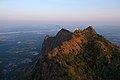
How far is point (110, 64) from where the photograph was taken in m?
40.1

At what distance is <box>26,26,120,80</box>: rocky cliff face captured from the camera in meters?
34.9

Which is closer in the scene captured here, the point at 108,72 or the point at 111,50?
the point at 108,72

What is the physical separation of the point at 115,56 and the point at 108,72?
474cm

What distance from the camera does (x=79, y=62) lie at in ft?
130

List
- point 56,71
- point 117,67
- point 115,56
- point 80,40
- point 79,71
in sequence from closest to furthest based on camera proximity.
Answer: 1. point 56,71
2. point 79,71
3. point 117,67
4. point 115,56
5. point 80,40

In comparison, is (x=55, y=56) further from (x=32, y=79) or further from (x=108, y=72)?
(x=108, y=72)

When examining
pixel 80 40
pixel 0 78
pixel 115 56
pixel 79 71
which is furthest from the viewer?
pixel 0 78

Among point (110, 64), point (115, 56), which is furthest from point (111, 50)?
point (110, 64)

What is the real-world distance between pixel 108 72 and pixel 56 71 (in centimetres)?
948

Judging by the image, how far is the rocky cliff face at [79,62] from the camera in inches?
1373

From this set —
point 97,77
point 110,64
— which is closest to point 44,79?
point 97,77

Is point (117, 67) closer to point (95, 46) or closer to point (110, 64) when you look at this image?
point (110, 64)

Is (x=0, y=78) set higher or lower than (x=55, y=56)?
lower

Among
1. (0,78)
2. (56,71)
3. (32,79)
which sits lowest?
(0,78)
